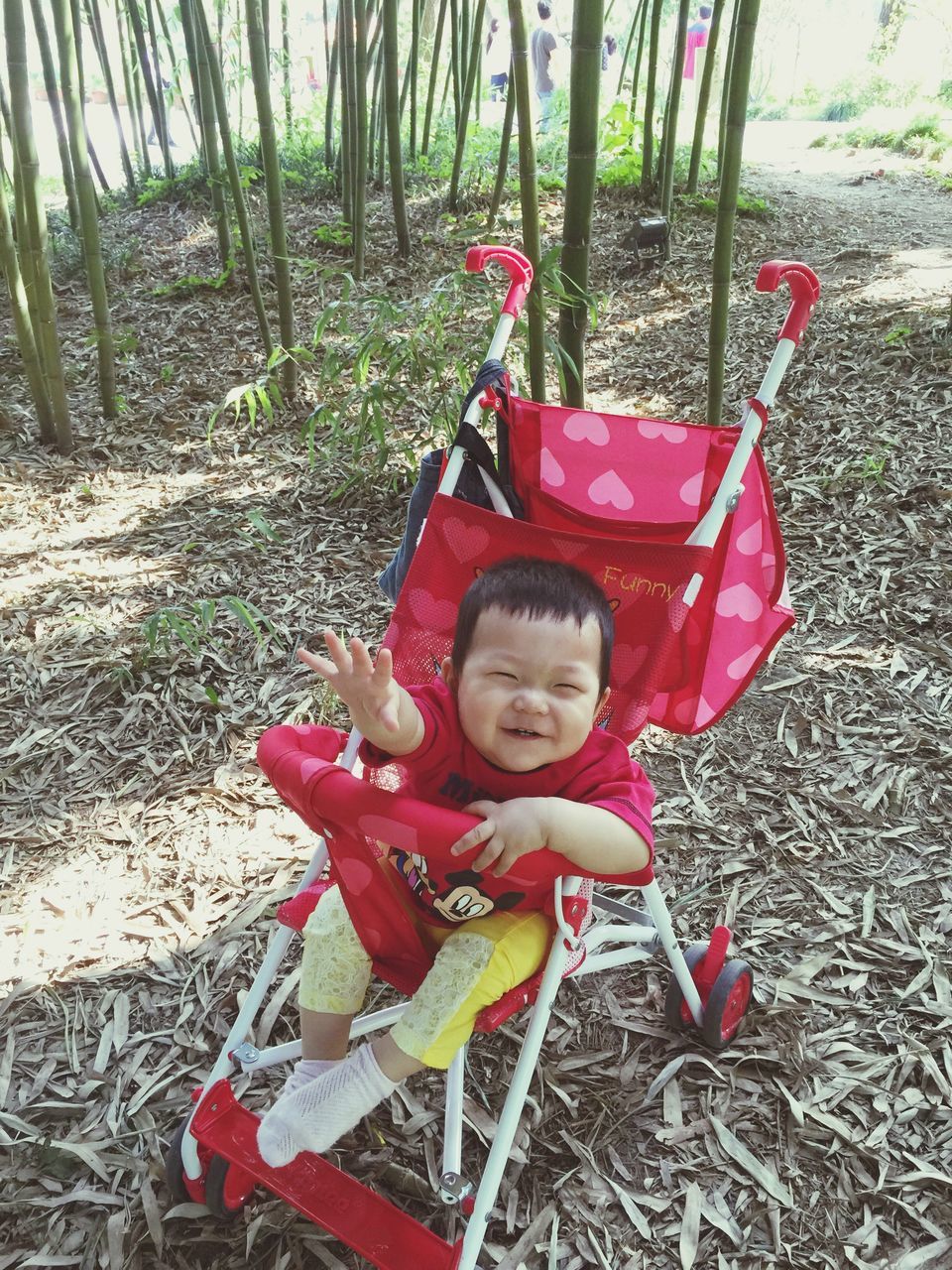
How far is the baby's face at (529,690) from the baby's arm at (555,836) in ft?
0.42

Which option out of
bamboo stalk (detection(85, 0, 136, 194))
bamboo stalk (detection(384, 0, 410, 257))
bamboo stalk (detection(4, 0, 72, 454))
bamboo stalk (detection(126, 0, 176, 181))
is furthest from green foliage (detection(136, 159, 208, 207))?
bamboo stalk (detection(4, 0, 72, 454))

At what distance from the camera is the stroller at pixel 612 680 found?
122 cm

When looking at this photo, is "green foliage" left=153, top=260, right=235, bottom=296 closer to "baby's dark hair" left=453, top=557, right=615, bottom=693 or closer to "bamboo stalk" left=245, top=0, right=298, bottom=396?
"bamboo stalk" left=245, top=0, right=298, bottom=396

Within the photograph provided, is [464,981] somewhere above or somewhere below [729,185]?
below

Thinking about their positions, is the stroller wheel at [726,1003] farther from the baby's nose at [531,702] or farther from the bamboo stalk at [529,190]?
the bamboo stalk at [529,190]

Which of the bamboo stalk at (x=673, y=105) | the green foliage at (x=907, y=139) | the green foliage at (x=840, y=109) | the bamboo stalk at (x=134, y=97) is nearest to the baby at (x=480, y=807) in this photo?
the bamboo stalk at (x=673, y=105)

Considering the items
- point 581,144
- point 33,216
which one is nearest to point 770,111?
point 33,216

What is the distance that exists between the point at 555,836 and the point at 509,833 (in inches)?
2.6

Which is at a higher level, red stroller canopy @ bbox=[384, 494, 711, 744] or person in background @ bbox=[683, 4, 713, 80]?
person in background @ bbox=[683, 4, 713, 80]

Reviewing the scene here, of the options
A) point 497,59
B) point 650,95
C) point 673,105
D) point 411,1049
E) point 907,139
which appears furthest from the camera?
point 497,59

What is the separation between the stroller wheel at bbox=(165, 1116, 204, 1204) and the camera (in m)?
1.42

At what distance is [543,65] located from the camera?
8945 millimetres

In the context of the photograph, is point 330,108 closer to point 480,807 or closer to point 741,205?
point 741,205

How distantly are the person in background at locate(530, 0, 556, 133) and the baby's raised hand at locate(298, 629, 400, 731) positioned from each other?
331 inches
